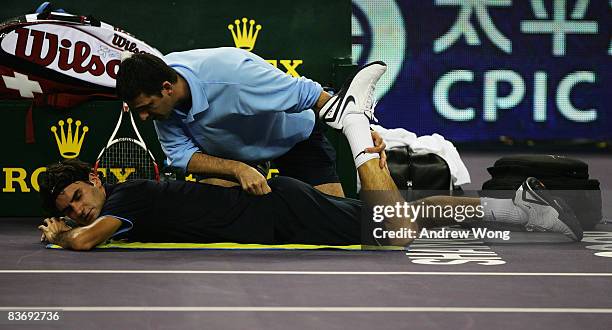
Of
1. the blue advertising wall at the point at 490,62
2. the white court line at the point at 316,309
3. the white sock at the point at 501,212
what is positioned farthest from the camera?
the blue advertising wall at the point at 490,62

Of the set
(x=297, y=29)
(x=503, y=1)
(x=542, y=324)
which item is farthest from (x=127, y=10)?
(x=503, y=1)

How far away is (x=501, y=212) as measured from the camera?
6.13 metres

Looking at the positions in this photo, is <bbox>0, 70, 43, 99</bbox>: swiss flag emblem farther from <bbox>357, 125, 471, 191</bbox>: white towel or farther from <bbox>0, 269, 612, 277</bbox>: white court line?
<bbox>0, 269, 612, 277</bbox>: white court line

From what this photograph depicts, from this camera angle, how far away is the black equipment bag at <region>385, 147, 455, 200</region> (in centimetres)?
730

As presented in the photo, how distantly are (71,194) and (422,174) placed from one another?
2.56 m

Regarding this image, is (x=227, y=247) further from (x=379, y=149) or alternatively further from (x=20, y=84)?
(x=20, y=84)

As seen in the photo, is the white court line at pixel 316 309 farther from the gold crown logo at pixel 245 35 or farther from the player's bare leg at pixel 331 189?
the gold crown logo at pixel 245 35

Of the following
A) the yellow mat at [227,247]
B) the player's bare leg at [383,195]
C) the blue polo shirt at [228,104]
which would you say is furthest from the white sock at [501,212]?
the blue polo shirt at [228,104]

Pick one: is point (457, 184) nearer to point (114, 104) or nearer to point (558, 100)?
point (114, 104)

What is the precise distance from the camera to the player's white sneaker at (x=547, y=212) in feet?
19.7

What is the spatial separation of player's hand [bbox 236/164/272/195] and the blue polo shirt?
0.99ft

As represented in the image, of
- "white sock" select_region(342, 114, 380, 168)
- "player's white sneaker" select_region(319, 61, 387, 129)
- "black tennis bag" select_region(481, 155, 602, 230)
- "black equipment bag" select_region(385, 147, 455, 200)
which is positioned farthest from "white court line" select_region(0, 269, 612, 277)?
"black equipment bag" select_region(385, 147, 455, 200)

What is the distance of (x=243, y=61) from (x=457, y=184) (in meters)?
2.14

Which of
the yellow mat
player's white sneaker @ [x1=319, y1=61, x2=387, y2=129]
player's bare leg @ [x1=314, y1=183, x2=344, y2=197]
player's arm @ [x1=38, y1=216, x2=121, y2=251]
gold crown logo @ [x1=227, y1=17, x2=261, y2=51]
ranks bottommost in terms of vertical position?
the yellow mat
